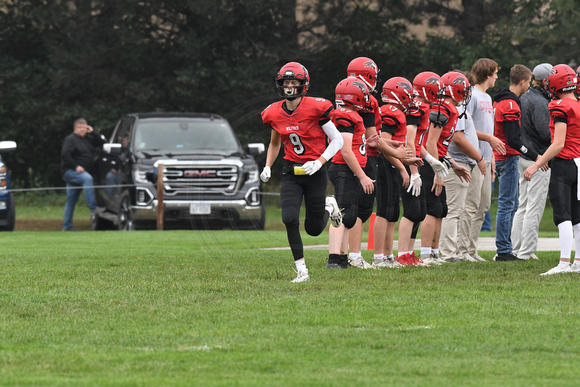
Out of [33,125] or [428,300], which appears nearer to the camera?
[428,300]

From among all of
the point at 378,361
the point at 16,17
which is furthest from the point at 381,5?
the point at 378,361

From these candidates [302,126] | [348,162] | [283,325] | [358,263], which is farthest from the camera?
[358,263]

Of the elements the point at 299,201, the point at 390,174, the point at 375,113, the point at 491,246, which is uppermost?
the point at 375,113

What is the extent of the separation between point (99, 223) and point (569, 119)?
1348 cm

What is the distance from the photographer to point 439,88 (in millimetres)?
10766

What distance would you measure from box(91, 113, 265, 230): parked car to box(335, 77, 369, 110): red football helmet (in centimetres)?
890

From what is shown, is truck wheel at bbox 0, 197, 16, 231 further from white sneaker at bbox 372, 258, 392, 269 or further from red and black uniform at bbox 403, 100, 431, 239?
red and black uniform at bbox 403, 100, 431, 239

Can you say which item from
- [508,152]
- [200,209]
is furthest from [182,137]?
[508,152]

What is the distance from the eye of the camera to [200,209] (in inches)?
750

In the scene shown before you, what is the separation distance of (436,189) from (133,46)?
18.6 m

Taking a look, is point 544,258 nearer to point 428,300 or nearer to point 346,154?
point 346,154

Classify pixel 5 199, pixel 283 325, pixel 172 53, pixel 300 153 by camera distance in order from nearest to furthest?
pixel 283 325, pixel 300 153, pixel 5 199, pixel 172 53

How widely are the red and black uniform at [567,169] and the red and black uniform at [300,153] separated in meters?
2.18

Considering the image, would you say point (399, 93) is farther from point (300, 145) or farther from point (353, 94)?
point (300, 145)
